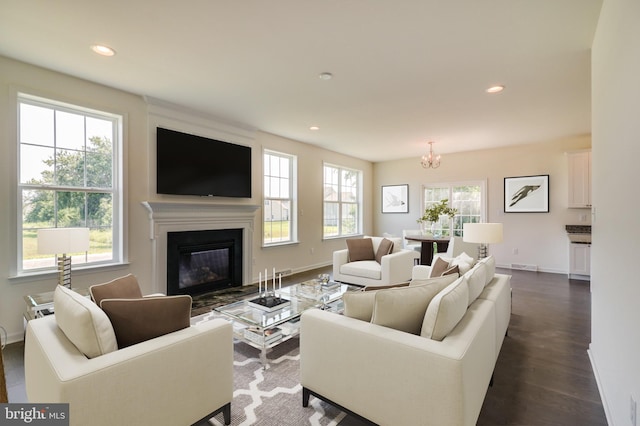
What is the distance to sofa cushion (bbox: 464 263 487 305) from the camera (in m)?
1.90

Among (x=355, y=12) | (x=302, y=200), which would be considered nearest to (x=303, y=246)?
(x=302, y=200)

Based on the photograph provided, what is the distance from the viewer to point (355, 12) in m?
2.02

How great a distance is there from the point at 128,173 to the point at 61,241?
49.9 inches

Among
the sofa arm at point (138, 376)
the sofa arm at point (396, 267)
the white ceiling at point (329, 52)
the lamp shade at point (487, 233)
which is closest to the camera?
the sofa arm at point (138, 376)

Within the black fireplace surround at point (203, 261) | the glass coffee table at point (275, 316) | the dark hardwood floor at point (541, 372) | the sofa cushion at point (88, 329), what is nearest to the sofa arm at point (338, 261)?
the glass coffee table at point (275, 316)

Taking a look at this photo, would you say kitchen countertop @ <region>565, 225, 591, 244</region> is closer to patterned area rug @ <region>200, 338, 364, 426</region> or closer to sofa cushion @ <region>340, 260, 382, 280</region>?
sofa cushion @ <region>340, 260, 382, 280</region>

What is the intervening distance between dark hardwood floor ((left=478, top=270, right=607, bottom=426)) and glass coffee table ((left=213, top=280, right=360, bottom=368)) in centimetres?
142

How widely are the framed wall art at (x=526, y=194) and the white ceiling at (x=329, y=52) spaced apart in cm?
198

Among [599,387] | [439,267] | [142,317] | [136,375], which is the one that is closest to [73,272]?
[142,317]

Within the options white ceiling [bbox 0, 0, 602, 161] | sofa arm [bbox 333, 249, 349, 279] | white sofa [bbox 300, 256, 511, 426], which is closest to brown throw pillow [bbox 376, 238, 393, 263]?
sofa arm [bbox 333, 249, 349, 279]

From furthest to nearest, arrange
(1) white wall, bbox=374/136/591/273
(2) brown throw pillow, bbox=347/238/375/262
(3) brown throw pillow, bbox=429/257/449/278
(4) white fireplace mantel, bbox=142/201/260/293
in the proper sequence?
1. (1) white wall, bbox=374/136/591/273
2. (2) brown throw pillow, bbox=347/238/375/262
3. (4) white fireplace mantel, bbox=142/201/260/293
4. (3) brown throw pillow, bbox=429/257/449/278

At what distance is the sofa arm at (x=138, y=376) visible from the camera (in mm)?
1162

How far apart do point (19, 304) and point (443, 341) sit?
3732mm

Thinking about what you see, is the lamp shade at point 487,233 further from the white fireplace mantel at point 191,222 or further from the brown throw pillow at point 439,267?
the white fireplace mantel at point 191,222
